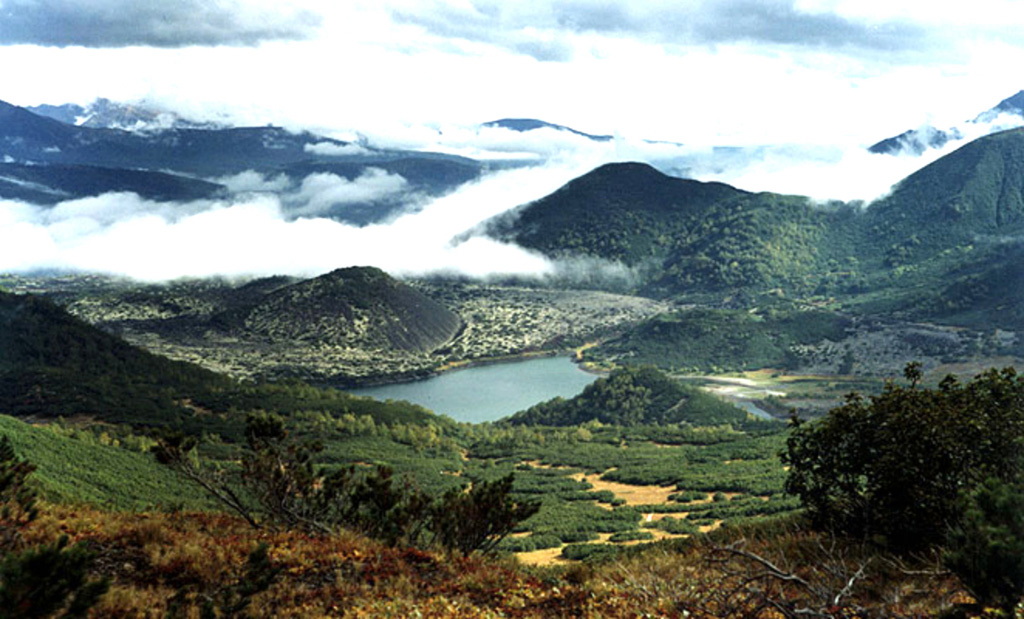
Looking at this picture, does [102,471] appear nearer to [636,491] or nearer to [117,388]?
[636,491]

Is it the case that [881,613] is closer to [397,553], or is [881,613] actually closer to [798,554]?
[798,554]

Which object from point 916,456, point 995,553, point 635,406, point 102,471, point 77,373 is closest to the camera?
point 995,553

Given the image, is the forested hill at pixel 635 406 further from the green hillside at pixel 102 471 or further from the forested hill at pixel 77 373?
the green hillside at pixel 102 471

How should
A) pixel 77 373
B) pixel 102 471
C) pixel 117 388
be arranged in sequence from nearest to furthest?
pixel 102 471
pixel 117 388
pixel 77 373

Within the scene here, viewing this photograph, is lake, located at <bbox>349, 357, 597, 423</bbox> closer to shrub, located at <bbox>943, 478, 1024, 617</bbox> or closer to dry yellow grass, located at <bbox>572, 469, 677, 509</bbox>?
dry yellow grass, located at <bbox>572, 469, 677, 509</bbox>

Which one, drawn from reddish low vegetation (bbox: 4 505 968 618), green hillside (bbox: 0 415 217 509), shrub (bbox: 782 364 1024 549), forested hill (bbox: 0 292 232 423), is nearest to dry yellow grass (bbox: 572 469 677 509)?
green hillside (bbox: 0 415 217 509)

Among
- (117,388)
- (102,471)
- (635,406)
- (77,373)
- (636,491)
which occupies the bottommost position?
(635,406)

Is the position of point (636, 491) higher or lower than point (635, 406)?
higher

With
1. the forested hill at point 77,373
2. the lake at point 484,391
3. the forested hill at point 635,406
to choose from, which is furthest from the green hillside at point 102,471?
the lake at point 484,391

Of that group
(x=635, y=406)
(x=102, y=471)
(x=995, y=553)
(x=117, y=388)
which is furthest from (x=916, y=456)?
(x=635, y=406)
